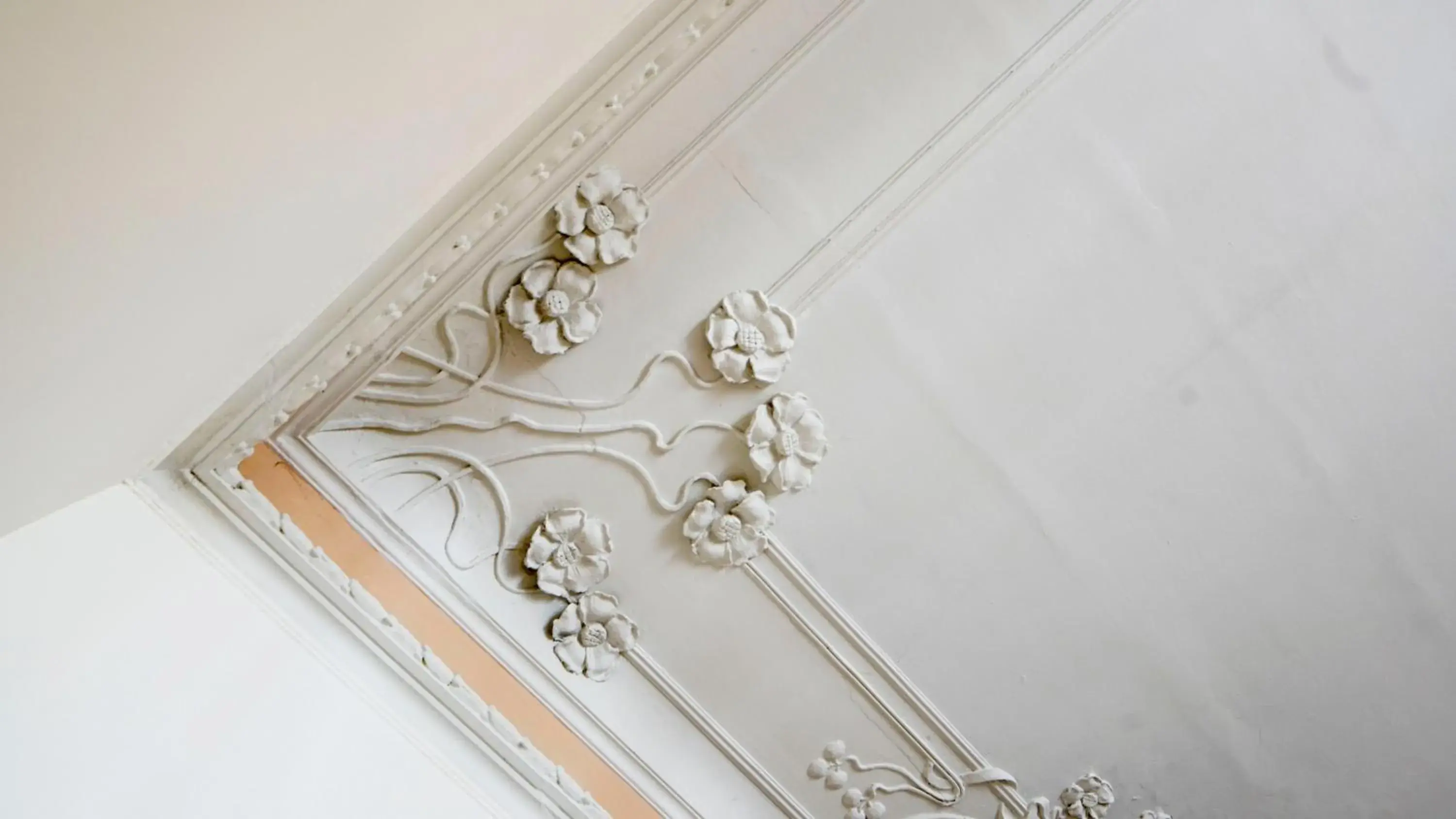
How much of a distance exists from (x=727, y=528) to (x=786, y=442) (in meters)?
0.27

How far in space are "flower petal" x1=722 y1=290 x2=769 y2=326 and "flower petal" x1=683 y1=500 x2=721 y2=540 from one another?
48cm

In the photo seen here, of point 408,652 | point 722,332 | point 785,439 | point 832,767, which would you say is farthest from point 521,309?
point 832,767

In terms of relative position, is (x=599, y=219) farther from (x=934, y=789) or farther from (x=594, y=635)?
(x=934, y=789)

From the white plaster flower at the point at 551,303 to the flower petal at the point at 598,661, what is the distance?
2.60ft

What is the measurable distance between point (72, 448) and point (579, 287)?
1.19 m

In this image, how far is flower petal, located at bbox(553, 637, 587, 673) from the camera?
2488 millimetres

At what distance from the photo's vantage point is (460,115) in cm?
134

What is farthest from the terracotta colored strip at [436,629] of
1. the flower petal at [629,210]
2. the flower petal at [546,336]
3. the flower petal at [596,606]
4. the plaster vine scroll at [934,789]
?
the flower petal at [629,210]

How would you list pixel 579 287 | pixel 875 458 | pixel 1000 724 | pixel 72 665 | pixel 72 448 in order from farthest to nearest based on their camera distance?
pixel 1000 724
pixel 875 458
pixel 579 287
pixel 72 665
pixel 72 448

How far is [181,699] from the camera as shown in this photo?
1575 millimetres

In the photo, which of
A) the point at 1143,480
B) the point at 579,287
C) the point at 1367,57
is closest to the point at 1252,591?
the point at 1143,480

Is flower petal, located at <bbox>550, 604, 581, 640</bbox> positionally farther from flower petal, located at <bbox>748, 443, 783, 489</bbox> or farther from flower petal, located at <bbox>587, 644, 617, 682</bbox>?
flower petal, located at <bbox>748, 443, 783, 489</bbox>

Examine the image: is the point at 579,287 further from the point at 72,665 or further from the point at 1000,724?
the point at 1000,724

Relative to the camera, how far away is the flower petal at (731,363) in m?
2.36
